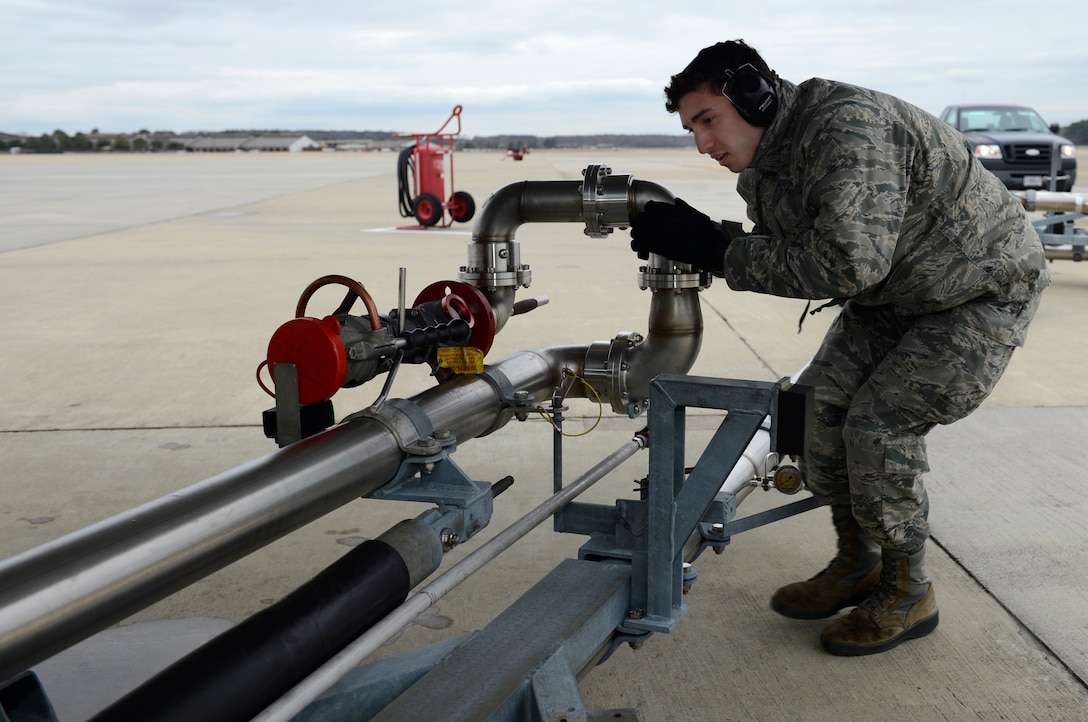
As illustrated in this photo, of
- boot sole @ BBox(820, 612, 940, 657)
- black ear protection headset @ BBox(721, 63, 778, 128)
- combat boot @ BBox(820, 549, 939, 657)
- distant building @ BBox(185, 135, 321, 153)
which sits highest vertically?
distant building @ BBox(185, 135, 321, 153)

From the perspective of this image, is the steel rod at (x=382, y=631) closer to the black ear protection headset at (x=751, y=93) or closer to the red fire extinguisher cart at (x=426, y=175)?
the black ear protection headset at (x=751, y=93)

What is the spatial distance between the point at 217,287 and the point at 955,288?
6624 mm

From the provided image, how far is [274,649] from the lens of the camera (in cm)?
160

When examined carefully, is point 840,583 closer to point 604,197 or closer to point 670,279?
point 670,279

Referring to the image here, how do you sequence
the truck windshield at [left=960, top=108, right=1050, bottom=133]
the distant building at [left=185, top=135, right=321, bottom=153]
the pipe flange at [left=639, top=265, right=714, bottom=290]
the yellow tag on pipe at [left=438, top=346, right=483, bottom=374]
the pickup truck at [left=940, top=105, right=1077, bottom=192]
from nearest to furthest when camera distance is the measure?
1. the yellow tag on pipe at [left=438, top=346, right=483, bottom=374]
2. the pipe flange at [left=639, top=265, right=714, bottom=290]
3. the pickup truck at [left=940, top=105, right=1077, bottom=192]
4. the truck windshield at [left=960, top=108, right=1050, bottom=133]
5. the distant building at [left=185, top=135, right=321, bottom=153]

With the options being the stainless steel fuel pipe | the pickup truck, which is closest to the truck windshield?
the pickup truck

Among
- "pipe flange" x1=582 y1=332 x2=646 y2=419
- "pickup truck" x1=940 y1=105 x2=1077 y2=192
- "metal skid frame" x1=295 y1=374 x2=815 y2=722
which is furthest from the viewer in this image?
"pickup truck" x1=940 y1=105 x2=1077 y2=192

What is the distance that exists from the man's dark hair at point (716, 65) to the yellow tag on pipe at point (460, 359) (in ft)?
2.54

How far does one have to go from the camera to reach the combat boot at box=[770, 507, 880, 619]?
8.91 feet

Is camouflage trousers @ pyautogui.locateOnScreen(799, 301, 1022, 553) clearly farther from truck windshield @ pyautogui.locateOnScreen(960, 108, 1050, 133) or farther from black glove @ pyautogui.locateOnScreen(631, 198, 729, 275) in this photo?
truck windshield @ pyautogui.locateOnScreen(960, 108, 1050, 133)

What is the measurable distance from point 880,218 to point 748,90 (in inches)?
15.8

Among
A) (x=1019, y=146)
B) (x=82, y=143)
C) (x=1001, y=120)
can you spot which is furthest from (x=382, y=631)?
(x=82, y=143)

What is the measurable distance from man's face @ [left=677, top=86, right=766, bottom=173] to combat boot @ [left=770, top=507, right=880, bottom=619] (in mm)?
1055

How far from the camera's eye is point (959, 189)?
7.78 ft
